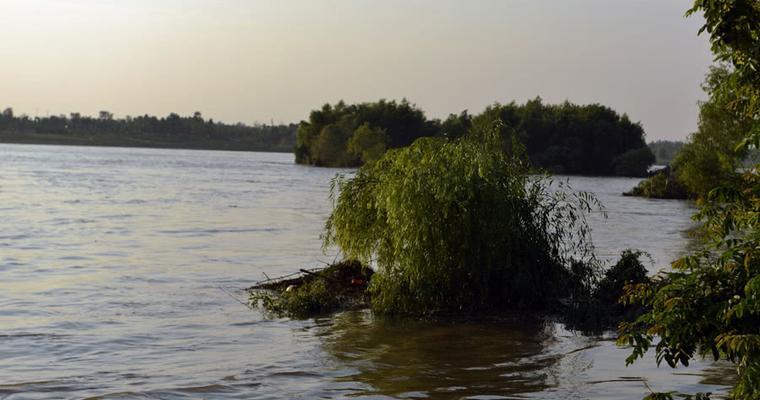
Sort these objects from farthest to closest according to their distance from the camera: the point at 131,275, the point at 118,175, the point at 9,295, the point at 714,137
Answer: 1. the point at 118,175
2. the point at 714,137
3. the point at 131,275
4. the point at 9,295

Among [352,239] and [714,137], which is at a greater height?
[714,137]

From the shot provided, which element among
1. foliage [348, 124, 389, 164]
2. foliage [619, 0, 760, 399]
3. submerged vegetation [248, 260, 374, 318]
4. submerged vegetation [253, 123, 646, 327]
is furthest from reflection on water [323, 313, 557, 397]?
foliage [348, 124, 389, 164]

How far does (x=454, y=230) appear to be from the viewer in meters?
16.9

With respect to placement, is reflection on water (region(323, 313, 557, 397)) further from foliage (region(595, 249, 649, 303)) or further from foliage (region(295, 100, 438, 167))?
foliage (region(295, 100, 438, 167))

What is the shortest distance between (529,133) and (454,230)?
134282 millimetres

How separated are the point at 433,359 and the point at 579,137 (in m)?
136

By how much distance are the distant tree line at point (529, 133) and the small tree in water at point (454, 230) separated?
115472 mm

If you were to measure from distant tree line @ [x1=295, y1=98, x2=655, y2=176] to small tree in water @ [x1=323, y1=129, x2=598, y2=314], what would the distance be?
11547cm

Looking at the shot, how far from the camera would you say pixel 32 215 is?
4372cm

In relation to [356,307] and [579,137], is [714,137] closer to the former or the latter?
[356,307]

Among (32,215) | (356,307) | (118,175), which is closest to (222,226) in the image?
(32,215)

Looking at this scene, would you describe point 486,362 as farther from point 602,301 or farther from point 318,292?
point 318,292

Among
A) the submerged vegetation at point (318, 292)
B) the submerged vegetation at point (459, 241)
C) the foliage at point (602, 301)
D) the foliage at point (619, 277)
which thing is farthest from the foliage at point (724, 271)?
the submerged vegetation at point (318, 292)

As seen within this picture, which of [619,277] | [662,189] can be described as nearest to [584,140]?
[662,189]
